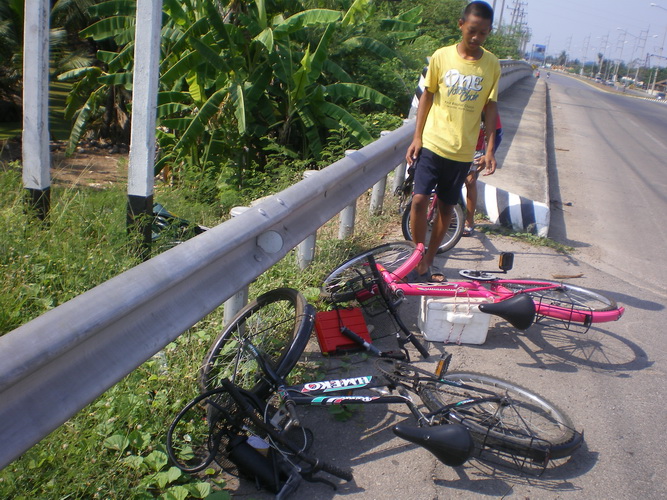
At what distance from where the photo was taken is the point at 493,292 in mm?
4363

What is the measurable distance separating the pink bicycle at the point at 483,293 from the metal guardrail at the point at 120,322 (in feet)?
2.19

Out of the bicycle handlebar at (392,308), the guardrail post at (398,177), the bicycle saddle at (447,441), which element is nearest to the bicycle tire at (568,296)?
the bicycle handlebar at (392,308)

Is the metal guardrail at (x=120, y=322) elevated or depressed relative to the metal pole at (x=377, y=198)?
elevated

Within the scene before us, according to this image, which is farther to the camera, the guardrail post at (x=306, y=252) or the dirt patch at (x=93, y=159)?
the dirt patch at (x=93, y=159)

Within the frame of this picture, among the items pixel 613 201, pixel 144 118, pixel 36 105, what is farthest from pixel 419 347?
pixel 613 201

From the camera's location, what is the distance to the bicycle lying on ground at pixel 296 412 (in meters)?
2.81

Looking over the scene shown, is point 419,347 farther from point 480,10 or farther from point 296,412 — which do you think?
point 480,10

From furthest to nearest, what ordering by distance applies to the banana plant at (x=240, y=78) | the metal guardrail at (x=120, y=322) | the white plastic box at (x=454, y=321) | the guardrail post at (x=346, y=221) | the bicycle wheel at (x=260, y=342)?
the banana plant at (x=240, y=78), the guardrail post at (x=346, y=221), the white plastic box at (x=454, y=321), the bicycle wheel at (x=260, y=342), the metal guardrail at (x=120, y=322)

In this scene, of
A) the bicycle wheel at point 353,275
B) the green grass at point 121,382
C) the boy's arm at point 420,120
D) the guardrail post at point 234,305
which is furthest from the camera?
the boy's arm at point 420,120

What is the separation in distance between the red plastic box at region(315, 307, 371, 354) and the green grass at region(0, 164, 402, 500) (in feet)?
1.63

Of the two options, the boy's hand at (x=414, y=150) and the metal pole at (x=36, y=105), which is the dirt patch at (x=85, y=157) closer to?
the metal pole at (x=36, y=105)

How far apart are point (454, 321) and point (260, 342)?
1.31 m

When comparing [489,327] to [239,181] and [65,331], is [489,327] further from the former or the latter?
[239,181]

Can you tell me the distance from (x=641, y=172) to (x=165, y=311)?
42.1 feet
